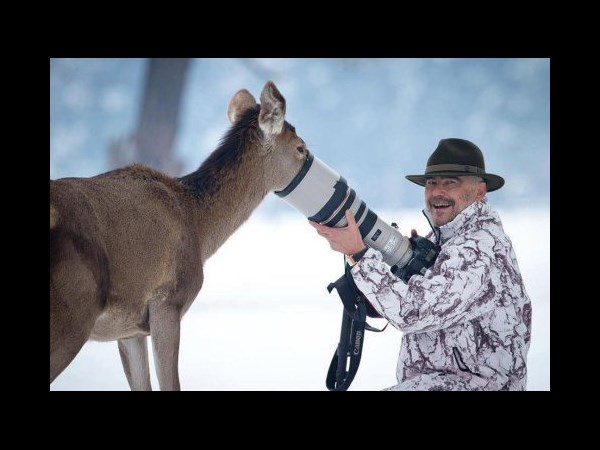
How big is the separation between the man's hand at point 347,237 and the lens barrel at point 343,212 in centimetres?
8

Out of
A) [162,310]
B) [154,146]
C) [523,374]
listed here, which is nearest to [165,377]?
[162,310]

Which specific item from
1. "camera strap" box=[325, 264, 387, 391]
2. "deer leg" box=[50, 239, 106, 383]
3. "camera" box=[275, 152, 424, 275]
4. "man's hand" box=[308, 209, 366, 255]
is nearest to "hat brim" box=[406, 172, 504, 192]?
"camera" box=[275, 152, 424, 275]

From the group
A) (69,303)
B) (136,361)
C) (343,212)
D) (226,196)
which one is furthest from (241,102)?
(69,303)

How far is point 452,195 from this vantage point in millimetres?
3654

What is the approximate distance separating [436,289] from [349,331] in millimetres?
637

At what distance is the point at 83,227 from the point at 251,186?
121cm

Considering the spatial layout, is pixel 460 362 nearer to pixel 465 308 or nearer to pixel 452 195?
pixel 465 308

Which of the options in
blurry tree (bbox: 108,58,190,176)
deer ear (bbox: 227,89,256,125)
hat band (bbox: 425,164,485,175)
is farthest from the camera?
blurry tree (bbox: 108,58,190,176)

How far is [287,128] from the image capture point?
409cm

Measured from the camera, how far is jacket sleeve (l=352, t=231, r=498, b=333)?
3195 mm

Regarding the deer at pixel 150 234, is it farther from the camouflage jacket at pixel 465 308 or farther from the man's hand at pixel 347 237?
the camouflage jacket at pixel 465 308

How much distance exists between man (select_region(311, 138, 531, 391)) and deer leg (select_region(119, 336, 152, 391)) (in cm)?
123

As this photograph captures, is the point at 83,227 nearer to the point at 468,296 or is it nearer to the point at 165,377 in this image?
the point at 165,377

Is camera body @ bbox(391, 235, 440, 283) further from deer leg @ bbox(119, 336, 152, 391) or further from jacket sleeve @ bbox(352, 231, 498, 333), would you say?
deer leg @ bbox(119, 336, 152, 391)
